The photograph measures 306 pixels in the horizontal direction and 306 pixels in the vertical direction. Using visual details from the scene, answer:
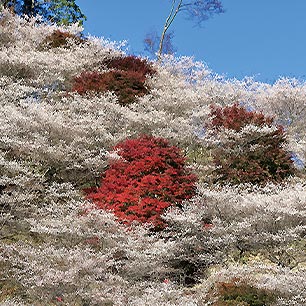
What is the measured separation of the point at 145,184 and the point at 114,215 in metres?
1.21

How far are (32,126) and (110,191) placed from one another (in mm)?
3712

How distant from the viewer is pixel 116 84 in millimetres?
18516

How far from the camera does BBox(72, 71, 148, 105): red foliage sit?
18.1 meters

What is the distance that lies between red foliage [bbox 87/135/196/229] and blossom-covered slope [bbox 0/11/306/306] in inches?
11.3

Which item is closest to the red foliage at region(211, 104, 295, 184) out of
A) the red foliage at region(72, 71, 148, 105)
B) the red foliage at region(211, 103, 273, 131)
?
the red foliage at region(211, 103, 273, 131)

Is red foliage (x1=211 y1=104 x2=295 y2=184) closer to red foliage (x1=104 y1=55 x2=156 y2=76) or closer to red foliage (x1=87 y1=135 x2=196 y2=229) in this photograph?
red foliage (x1=87 y1=135 x2=196 y2=229)

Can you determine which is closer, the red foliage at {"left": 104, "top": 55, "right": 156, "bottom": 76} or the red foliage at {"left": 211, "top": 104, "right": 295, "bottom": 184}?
the red foliage at {"left": 211, "top": 104, "right": 295, "bottom": 184}

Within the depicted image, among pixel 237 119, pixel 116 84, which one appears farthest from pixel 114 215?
pixel 116 84

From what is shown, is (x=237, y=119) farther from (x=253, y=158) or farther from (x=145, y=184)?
(x=145, y=184)

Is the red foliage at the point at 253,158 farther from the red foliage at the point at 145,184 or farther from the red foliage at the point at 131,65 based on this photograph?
the red foliage at the point at 131,65

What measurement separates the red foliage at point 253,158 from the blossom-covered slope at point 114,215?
0.20 m

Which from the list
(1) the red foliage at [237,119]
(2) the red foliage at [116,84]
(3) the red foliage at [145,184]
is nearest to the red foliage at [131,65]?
(2) the red foliage at [116,84]

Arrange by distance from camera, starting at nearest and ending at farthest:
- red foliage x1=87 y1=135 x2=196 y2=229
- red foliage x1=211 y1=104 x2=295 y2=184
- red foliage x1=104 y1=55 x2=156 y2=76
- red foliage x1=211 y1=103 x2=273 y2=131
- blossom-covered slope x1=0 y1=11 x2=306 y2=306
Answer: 1. blossom-covered slope x1=0 y1=11 x2=306 y2=306
2. red foliage x1=87 y1=135 x2=196 y2=229
3. red foliage x1=211 y1=104 x2=295 y2=184
4. red foliage x1=211 y1=103 x2=273 y2=131
5. red foliage x1=104 y1=55 x2=156 y2=76

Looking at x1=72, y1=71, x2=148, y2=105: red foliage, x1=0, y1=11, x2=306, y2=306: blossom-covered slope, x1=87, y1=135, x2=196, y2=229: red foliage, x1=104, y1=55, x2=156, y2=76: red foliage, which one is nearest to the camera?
x1=0, y1=11, x2=306, y2=306: blossom-covered slope
